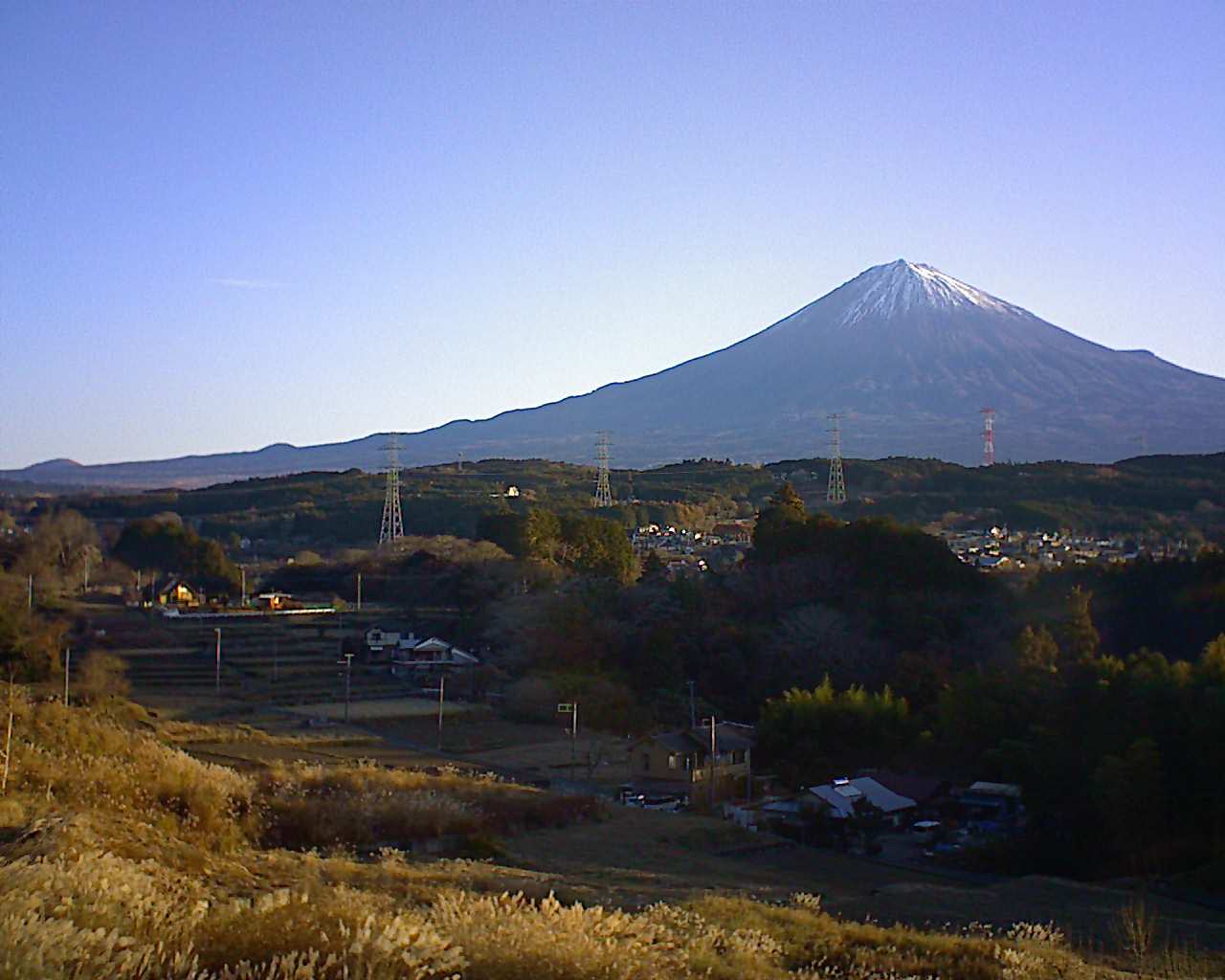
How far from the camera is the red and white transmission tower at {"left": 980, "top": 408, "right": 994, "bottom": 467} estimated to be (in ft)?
141

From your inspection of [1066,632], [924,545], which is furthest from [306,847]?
[924,545]

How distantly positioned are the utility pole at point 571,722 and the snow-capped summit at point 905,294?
164 ft

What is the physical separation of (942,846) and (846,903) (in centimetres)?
429

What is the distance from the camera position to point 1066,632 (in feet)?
57.9

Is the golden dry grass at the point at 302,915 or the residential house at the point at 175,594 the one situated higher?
the golden dry grass at the point at 302,915

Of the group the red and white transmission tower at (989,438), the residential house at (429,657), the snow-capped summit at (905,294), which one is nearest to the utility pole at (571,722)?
the residential house at (429,657)

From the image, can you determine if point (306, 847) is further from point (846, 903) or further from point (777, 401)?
point (777, 401)

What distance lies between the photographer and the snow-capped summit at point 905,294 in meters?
66.3

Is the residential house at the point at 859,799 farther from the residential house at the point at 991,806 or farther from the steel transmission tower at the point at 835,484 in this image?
the steel transmission tower at the point at 835,484

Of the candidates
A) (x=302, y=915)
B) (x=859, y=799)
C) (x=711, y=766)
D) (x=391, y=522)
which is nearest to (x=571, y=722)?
(x=711, y=766)

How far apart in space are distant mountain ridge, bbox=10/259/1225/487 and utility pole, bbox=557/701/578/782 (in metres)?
29.3

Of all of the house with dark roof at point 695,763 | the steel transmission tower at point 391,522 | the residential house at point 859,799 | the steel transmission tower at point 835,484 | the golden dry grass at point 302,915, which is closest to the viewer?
the golden dry grass at point 302,915

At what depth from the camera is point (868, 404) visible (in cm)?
5653

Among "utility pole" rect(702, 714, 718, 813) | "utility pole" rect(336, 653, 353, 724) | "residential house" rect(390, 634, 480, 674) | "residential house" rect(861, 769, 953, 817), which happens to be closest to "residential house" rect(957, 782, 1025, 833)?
"residential house" rect(861, 769, 953, 817)
